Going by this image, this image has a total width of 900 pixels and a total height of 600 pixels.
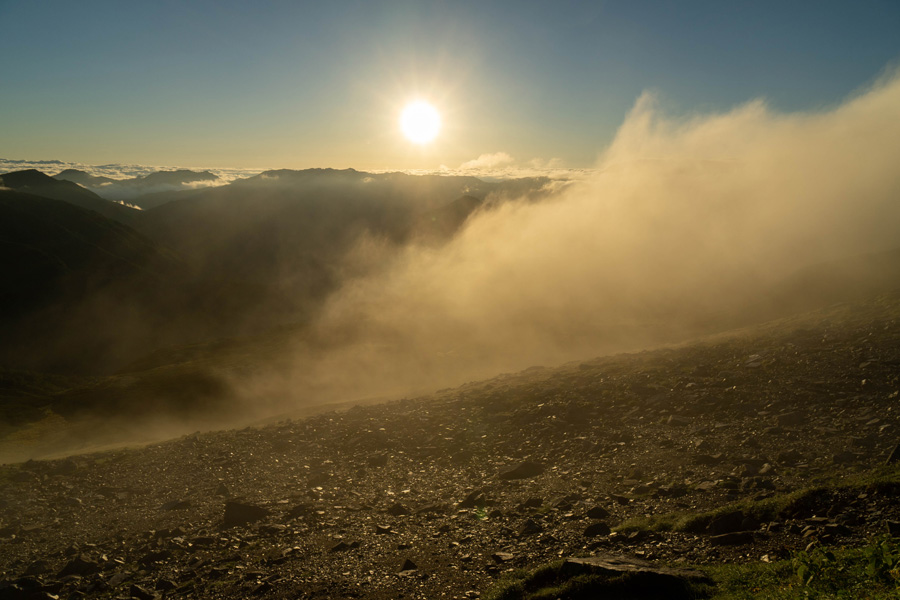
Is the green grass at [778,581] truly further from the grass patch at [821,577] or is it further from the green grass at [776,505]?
the green grass at [776,505]

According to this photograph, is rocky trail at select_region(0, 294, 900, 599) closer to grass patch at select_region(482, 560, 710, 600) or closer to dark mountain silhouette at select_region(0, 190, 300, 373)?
grass patch at select_region(482, 560, 710, 600)

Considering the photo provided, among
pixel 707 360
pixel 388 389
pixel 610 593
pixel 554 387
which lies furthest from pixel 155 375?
pixel 610 593

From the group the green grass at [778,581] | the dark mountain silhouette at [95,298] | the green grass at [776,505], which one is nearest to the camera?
the green grass at [778,581]

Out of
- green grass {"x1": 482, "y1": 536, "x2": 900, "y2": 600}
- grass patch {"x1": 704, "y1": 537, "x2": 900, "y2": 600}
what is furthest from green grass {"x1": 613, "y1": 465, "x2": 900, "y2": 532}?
grass patch {"x1": 704, "y1": 537, "x2": 900, "y2": 600}

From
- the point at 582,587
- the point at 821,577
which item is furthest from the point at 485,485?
the point at 821,577

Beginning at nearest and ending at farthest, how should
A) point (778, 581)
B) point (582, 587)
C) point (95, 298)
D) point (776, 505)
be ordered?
1. point (778, 581)
2. point (582, 587)
3. point (776, 505)
4. point (95, 298)

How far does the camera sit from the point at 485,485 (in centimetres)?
2411

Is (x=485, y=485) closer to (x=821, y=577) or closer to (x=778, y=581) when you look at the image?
(x=778, y=581)

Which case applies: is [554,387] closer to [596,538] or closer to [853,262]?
[596,538]

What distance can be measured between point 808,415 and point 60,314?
166638mm

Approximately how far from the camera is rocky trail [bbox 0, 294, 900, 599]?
1675 cm

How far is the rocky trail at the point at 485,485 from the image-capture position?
Answer: 16.8m

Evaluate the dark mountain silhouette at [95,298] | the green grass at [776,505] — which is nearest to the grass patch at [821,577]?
the green grass at [776,505]

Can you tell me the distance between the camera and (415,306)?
87062 mm
